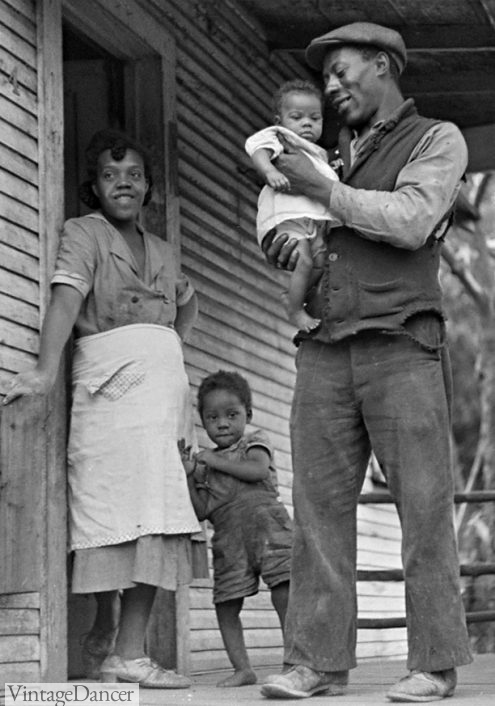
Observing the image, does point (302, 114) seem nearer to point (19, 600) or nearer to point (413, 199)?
point (413, 199)

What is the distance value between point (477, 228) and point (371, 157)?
53.5 ft

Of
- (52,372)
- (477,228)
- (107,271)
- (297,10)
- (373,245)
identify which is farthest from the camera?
(477,228)

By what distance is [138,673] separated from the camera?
5.32m

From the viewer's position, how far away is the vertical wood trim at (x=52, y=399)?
5.30 metres

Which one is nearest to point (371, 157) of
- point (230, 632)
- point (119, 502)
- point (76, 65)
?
point (119, 502)

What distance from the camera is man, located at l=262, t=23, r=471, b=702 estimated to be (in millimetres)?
4555

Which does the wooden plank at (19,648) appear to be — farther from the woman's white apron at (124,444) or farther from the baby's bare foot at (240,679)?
the baby's bare foot at (240,679)

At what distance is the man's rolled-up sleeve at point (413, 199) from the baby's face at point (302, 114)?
2.15 feet

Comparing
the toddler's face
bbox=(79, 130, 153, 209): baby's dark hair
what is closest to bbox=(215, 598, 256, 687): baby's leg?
the toddler's face

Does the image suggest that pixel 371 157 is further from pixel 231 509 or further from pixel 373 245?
pixel 231 509

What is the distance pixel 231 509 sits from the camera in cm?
595

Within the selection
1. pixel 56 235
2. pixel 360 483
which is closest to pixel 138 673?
pixel 360 483

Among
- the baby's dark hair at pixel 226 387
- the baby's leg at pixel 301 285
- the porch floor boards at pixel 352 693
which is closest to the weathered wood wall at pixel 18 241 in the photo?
the porch floor boards at pixel 352 693

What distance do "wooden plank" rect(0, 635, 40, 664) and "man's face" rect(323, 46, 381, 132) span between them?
2.15 metres
